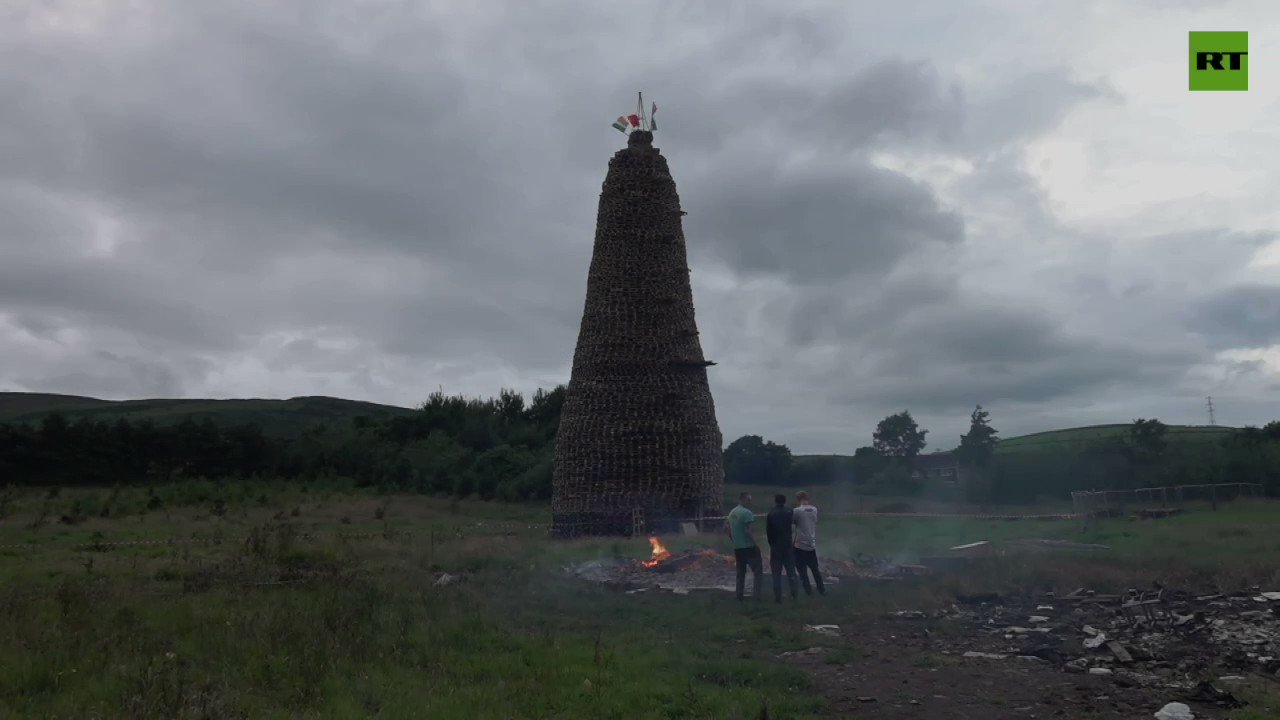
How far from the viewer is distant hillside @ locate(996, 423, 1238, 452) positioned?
228 ft

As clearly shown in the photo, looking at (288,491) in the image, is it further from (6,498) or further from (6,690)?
(6,690)

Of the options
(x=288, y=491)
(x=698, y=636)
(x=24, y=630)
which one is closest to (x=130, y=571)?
(x=24, y=630)

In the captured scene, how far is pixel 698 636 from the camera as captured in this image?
37.8ft

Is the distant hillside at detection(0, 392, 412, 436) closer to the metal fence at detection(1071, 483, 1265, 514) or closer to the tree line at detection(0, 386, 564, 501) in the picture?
the tree line at detection(0, 386, 564, 501)

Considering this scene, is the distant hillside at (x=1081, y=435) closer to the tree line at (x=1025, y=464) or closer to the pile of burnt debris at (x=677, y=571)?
the tree line at (x=1025, y=464)

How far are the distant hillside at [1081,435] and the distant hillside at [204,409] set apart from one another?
54062 millimetres

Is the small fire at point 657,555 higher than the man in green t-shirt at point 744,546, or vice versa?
the man in green t-shirt at point 744,546

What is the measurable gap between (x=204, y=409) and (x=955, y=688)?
334 feet

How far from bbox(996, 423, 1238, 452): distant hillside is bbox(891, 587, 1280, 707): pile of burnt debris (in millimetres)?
56570

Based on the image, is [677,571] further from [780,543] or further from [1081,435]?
[1081,435]

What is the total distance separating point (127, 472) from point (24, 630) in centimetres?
3987

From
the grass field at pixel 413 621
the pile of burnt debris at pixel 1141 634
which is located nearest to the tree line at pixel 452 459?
the grass field at pixel 413 621

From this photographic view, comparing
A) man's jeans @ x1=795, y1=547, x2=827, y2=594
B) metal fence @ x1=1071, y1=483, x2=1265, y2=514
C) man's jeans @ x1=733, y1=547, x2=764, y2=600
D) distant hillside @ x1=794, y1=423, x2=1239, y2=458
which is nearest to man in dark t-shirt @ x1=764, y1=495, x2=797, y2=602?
man's jeans @ x1=795, y1=547, x2=827, y2=594

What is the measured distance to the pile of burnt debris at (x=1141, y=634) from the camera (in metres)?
8.93
